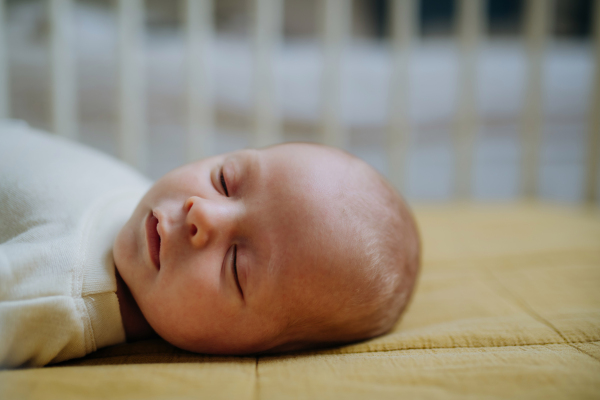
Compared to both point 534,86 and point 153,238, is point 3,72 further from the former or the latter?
point 534,86

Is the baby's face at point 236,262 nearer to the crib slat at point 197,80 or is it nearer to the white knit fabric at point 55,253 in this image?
the white knit fabric at point 55,253

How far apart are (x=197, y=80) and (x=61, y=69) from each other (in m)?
0.35

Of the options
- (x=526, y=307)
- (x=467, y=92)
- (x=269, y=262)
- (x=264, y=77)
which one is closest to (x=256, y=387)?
(x=269, y=262)

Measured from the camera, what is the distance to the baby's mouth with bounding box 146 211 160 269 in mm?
541

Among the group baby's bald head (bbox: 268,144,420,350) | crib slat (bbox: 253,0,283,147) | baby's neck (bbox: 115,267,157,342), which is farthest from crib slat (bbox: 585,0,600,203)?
baby's neck (bbox: 115,267,157,342)

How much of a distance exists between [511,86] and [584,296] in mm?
1049

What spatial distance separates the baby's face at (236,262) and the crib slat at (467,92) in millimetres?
978

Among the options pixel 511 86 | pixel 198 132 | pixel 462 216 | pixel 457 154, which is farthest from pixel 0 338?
pixel 511 86

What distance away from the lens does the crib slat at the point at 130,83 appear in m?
1.24

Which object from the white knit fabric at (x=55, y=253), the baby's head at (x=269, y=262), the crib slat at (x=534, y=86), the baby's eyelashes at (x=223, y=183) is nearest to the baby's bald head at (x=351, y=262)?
the baby's head at (x=269, y=262)

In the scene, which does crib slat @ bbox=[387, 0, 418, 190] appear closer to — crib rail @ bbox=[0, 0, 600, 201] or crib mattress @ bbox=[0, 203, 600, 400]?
crib rail @ bbox=[0, 0, 600, 201]

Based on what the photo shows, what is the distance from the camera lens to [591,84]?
1.44m

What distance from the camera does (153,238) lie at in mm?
552

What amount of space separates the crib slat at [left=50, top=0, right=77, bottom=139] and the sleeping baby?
0.71m
